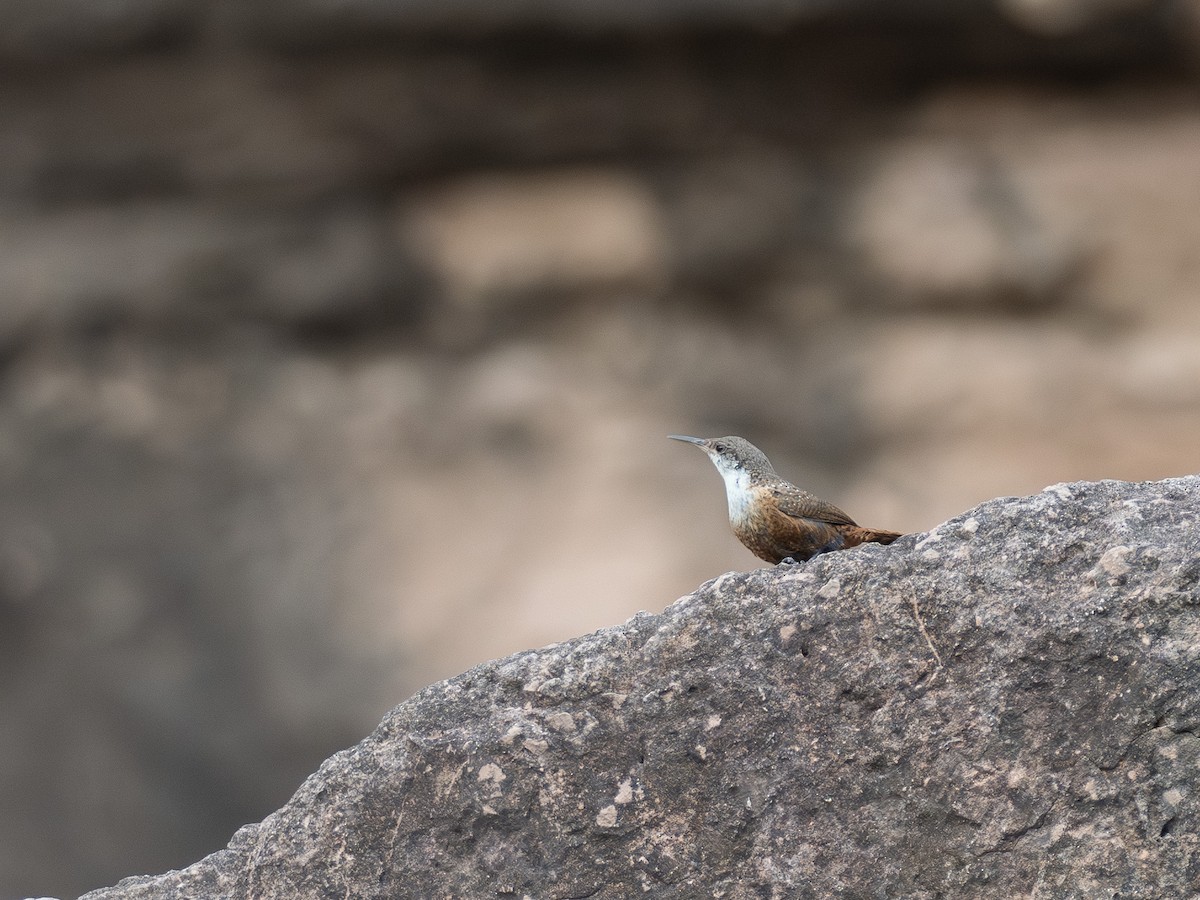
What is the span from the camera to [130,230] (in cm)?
740

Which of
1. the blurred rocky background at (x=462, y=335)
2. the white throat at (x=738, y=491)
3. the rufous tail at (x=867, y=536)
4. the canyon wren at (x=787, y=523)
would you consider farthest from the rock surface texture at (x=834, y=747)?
the blurred rocky background at (x=462, y=335)

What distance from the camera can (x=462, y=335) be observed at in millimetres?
7434

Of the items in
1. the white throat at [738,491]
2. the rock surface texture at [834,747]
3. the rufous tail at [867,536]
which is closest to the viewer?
the rock surface texture at [834,747]

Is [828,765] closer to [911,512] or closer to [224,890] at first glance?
Result: [224,890]

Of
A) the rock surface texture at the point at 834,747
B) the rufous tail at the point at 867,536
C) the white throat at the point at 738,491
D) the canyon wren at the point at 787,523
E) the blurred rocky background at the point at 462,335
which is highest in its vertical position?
the blurred rocky background at the point at 462,335

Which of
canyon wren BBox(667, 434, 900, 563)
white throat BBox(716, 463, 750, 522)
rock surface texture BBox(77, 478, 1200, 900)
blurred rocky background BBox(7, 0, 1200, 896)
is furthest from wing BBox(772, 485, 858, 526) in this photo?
blurred rocky background BBox(7, 0, 1200, 896)

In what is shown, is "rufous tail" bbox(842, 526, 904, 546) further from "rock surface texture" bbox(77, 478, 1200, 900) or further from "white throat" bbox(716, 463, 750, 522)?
"rock surface texture" bbox(77, 478, 1200, 900)

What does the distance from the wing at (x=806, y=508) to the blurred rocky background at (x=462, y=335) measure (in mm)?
3792

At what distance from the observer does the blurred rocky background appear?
7.05 metres

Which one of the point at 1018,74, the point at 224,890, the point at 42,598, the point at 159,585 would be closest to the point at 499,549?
the point at 159,585

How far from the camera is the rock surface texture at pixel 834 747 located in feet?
7.95

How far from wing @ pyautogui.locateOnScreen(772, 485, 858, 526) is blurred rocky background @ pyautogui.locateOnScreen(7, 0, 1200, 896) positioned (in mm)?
3792

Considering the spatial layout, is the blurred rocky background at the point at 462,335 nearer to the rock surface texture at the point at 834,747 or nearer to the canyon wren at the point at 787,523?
the canyon wren at the point at 787,523

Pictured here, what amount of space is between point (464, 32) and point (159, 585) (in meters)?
3.25
